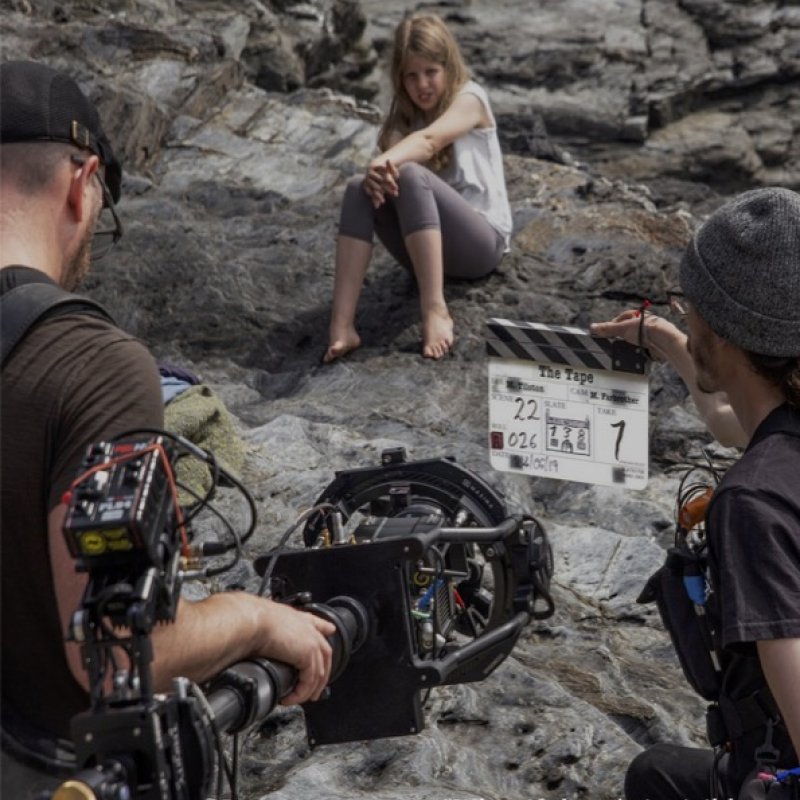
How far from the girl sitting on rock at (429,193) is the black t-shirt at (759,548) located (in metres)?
3.74

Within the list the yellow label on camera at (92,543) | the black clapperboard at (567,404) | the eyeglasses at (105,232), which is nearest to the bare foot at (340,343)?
the black clapperboard at (567,404)

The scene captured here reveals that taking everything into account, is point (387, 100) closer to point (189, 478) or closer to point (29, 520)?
point (189, 478)

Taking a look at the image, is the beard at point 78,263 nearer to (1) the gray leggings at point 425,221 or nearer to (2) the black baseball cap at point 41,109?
(2) the black baseball cap at point 41,109

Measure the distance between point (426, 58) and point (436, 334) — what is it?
1.29 meters

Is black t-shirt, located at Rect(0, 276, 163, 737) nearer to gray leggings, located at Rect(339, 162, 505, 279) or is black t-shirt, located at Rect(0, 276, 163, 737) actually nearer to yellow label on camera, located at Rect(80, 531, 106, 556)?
yellow label on camera, located at Rect(80, 531, 106, 556)

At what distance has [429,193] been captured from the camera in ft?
21.3

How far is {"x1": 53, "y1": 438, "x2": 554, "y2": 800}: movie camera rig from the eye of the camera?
236 cm

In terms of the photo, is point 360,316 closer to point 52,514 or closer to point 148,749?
point 52,514

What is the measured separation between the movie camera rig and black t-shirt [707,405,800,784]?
638 millimetres

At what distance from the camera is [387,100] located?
14867 millimetres

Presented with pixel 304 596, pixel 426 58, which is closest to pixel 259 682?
pixel 304 596

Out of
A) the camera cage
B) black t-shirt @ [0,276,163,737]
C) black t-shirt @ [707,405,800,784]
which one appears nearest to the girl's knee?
the camera cage

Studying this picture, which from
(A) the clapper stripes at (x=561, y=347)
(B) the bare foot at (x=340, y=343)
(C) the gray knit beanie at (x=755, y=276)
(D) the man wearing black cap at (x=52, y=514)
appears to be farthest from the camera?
(B) the bare foot at (x=340, y=343)

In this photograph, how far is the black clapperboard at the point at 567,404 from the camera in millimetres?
4426
